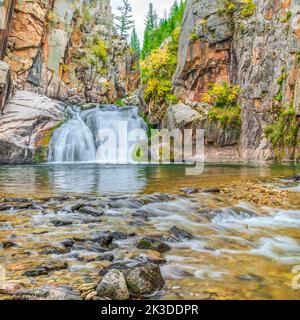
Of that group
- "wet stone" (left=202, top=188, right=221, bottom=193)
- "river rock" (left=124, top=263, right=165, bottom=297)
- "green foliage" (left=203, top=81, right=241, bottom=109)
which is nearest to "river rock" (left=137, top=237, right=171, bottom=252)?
"river rock" (left=124, top=263, right=165, bottom=297)

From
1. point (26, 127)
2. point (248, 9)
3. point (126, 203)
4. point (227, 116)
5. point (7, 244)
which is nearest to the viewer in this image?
point (7, 244)

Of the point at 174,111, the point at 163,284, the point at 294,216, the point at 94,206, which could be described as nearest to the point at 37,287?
the point at 163,284

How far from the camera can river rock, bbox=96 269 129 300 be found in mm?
3285

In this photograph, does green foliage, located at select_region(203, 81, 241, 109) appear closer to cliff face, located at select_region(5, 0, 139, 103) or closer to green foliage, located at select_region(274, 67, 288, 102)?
green foliage, located at select_region(274, 67, 288, 102)

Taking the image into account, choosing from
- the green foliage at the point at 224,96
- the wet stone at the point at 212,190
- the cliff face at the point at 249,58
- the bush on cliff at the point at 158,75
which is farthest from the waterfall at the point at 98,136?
the wet stone at the point at 212,190

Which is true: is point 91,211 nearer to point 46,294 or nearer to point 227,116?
point 46,294

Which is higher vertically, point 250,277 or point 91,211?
point 91,211

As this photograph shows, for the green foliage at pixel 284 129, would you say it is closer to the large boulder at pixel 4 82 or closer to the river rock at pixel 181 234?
the river rock at pixel 181 234

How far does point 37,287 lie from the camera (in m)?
3.45

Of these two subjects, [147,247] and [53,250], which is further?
[147,247]

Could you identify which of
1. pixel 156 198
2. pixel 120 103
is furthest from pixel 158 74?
pixel 156 198

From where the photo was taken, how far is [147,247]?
4969 mm

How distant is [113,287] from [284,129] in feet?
71.6

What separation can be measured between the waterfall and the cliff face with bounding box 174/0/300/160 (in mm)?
5765
